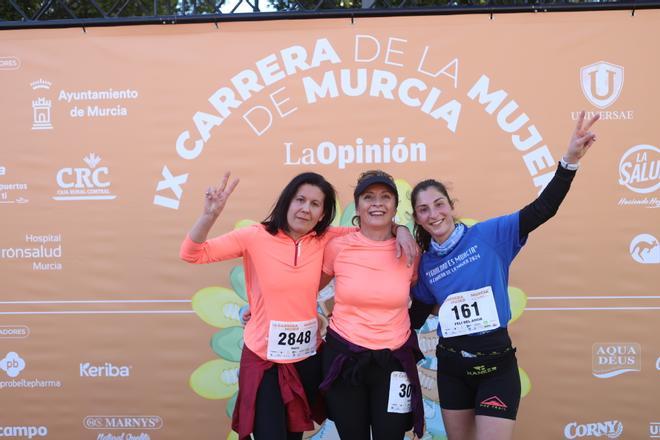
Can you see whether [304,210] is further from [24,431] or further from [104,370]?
[24,431]

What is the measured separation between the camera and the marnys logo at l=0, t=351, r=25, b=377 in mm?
3264

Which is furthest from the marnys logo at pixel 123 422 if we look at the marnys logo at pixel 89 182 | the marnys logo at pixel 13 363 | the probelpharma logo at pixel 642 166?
the probelpharma logo at pixel 642 166

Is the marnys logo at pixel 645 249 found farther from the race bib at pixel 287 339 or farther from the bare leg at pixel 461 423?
the race bib at pixel 287 339

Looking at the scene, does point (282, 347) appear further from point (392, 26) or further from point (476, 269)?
point (392, 26)

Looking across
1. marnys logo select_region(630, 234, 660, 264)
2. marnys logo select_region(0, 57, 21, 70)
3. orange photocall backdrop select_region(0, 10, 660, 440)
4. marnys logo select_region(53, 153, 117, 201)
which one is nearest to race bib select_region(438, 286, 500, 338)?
orange photocall backdrop select_region(0, 10, 660, 440)

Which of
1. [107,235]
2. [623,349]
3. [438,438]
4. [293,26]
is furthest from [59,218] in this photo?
[623,349]

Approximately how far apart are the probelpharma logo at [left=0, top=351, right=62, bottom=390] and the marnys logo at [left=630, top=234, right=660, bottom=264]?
11.6 feet

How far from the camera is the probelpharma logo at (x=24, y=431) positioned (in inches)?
129

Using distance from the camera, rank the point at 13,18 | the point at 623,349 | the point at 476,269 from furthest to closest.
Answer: the point at 13,18, the point at 623,349, the point at 476,269

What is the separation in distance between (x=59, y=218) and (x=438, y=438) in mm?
2632

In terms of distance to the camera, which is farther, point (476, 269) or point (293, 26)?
point (293, 26)

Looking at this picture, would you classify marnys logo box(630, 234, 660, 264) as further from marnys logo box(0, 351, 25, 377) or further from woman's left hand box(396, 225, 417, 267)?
marnys logo box(0, 351, 25, 377)

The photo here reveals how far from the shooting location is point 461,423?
2.24m

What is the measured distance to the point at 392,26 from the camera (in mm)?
3146
